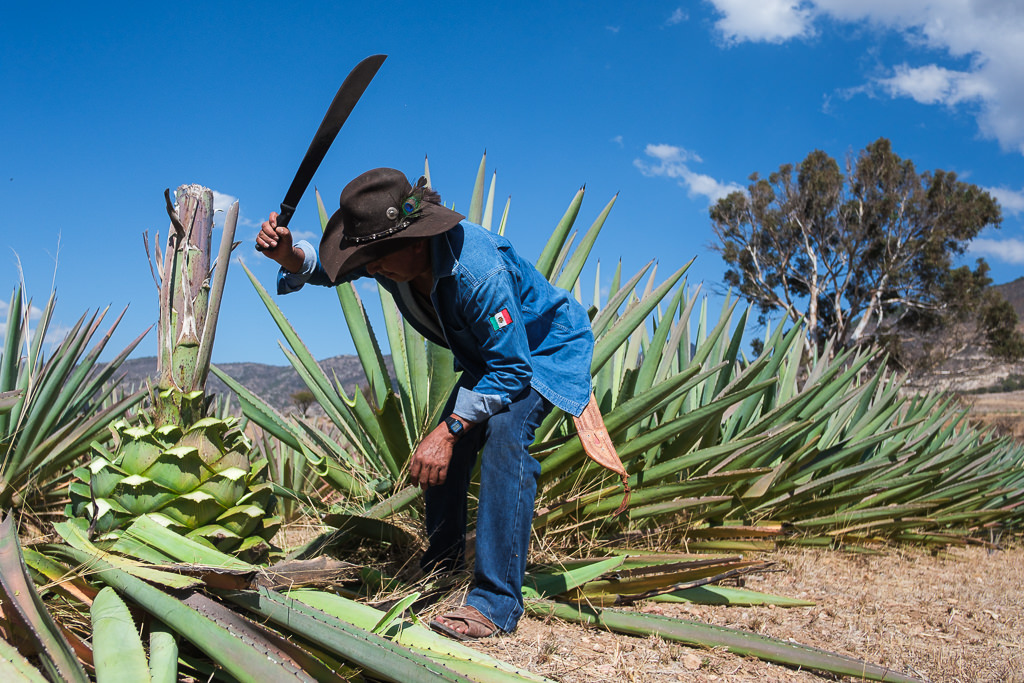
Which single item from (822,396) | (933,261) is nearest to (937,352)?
(933,261)

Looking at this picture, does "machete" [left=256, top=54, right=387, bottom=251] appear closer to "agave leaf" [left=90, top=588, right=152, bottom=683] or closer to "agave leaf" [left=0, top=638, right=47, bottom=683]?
"agave leaf" [left=90, top=588, right=152, bottom=683]

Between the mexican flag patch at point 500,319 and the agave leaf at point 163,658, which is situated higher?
the mexican flag patch at point 500,319

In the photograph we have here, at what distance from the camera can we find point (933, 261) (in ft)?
77.6

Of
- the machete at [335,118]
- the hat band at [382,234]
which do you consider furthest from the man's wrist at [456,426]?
the machete at [335,118]

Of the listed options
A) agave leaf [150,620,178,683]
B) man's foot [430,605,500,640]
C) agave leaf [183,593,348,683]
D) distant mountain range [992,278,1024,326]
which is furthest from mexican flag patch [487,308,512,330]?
distant mountain range [992,278,1024,326]

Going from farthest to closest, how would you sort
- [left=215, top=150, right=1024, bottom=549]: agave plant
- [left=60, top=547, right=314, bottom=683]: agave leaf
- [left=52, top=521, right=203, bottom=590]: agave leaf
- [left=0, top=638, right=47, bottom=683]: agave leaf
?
[left=215, top=150, right=1024, bottom=549]: agave plant < [left=52, top=521, right=203, bottom=590]: agave leaf < [left=60, top=547, right=314, bottom=683]: agave leaf < [left=0, top=638, right=47, bottom=683]: agave leaf

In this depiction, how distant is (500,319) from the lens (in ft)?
6.41

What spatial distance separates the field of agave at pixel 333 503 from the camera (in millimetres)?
1516

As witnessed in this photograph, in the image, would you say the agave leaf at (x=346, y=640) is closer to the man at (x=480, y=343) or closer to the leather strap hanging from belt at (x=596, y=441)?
the man at (x=480, y=343)

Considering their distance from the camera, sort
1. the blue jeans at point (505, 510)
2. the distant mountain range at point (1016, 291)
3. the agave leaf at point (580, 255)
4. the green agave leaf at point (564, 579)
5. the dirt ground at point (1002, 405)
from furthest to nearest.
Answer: the distant mountain range at point (1016, 291) < the dirt ground at point (1002, 405) < the agave leaf at point (580, 255) < the green agave leaf at point (564, 579) < the blue jeans at point (505, 510)

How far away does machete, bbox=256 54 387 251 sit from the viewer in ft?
6.45

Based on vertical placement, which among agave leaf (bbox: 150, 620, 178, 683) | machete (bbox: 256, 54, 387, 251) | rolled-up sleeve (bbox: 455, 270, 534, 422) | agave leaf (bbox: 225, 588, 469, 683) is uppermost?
machete (bbox: 256, 54, 387, 251)

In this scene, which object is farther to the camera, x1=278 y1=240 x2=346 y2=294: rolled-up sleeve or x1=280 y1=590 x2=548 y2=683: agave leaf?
x1=278 y1=240 x2=346 y2=294: rolled-up sleeve

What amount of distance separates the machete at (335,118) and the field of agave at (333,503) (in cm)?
29
